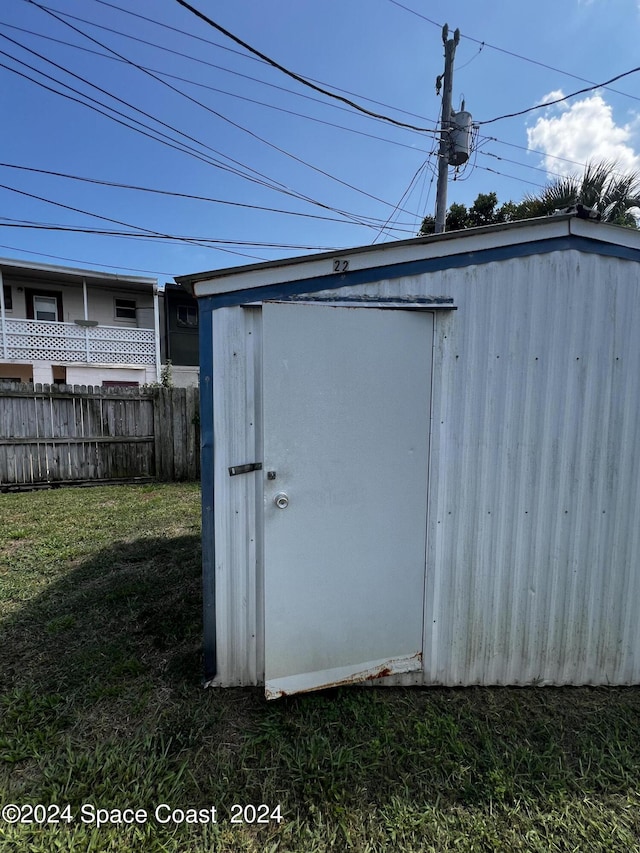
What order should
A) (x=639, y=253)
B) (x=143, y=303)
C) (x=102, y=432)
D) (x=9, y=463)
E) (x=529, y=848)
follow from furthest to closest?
(x=143, y=303) < (x=102, y=432) < (x=9, y=463) < (x=639, y=253) < (x=529, y=848)

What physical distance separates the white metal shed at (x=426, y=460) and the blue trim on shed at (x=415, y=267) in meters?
0.01

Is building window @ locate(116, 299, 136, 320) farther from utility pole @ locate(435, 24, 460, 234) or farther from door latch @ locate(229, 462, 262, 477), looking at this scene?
door latch @ locate(229, 462, 262, 477)

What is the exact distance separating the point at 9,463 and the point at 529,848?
26.1 ft

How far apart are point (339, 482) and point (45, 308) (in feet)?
47.3

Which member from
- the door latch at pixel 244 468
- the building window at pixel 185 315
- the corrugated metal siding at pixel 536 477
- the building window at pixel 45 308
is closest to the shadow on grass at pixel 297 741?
the corrugated metal siding at pixel 536 477

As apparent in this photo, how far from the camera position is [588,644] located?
2.19 m

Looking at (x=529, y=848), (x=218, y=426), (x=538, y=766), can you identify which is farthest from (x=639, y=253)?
(x=529, y=848)

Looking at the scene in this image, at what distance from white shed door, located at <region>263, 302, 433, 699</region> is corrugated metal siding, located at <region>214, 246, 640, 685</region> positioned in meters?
0.16

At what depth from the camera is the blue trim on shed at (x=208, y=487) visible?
205cm

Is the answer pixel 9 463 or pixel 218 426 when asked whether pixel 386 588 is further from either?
pixel 9 463

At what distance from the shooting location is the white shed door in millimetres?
1922

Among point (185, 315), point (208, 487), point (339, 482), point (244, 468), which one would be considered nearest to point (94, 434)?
point (208, 487)

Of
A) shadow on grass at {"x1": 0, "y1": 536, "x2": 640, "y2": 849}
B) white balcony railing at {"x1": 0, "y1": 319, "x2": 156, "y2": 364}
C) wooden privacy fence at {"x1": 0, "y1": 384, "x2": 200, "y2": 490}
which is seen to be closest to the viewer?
shadow on grass at {"x1": 0, "y1": 536, "x2": 640, "y2": 849}

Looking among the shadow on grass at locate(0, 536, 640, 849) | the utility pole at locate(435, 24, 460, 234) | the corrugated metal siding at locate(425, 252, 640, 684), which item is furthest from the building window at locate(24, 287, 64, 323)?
the corrugated metal siding at locate(425, 252, 640, 684)
